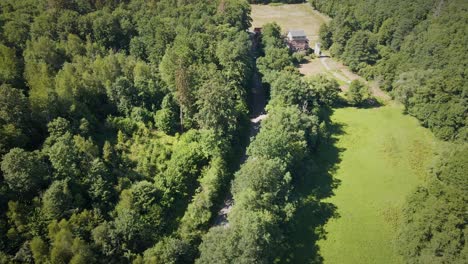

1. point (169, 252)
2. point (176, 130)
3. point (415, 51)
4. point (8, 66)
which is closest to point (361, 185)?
point (176, 130)

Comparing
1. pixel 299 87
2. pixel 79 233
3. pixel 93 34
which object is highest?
pixel 93 34

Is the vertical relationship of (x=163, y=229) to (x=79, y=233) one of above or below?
below

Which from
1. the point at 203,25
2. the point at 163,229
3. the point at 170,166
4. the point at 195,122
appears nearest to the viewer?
the point at 163,229

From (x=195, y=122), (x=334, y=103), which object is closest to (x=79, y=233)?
(x=195, y=122)

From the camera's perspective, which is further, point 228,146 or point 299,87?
point 299,87

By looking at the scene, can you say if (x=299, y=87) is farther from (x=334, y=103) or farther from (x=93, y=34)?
(x=93, y=34)

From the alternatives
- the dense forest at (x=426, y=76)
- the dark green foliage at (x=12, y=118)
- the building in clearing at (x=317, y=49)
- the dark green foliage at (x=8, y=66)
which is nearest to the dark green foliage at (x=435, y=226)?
the dense forest at (x=426, y=76)
